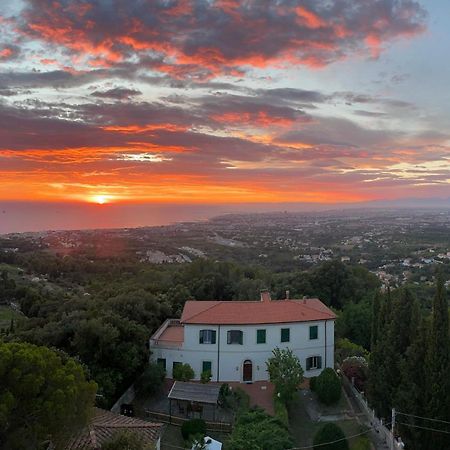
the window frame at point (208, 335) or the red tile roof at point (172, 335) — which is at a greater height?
the window frame at point (208, 335)

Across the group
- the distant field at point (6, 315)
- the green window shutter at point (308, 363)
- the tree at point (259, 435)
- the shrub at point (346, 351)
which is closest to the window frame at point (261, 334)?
the green window shutter at point (308, 363)

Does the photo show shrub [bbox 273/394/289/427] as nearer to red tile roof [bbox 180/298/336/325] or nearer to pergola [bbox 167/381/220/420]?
pergola [bbox 167/381/220/420]

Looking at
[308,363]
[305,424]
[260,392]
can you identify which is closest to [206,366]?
[260,392]

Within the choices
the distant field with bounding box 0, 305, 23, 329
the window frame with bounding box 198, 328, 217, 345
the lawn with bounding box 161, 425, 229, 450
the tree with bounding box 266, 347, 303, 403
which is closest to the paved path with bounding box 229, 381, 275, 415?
the tree with bounding box 266, 347, 303, 403

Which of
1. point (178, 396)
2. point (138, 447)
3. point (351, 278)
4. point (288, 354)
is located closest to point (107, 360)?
point (178, 396)

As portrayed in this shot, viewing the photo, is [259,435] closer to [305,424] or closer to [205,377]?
[305,424]

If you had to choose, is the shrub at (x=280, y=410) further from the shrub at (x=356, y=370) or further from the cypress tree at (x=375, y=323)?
the shrub at (x=356, y=370)
